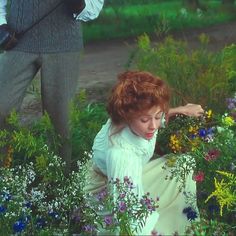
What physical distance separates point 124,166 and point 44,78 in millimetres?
876

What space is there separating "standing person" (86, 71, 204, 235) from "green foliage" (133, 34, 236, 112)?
1.17 meters

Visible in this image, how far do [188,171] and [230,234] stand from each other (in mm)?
368

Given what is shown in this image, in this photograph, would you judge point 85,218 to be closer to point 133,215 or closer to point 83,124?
point 133,215

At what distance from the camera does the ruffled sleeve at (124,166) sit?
3.46 metres

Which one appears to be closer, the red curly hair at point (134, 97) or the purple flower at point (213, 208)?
the red curly hair at point (134, 97)

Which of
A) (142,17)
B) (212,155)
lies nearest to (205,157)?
(212,155)

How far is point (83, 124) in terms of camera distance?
533 centimetres

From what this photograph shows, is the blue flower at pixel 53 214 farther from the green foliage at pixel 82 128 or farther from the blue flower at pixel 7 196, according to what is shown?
the green foliage at pixel 82 128

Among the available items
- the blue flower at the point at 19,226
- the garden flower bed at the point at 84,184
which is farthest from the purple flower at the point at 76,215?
the blue flower at the point at 19,226

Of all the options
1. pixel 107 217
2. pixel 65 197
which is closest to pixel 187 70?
pixel 65 197

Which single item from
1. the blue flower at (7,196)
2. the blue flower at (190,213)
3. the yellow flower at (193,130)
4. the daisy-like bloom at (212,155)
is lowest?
the blue flower at (190,213)

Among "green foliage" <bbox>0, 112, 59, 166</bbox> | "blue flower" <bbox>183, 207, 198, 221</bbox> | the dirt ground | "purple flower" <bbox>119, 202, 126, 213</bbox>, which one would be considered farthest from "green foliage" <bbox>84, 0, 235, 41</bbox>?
"purple flower" <bbox>119, 202, 126, 213</bbox>

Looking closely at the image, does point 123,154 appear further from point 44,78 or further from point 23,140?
point 44,78

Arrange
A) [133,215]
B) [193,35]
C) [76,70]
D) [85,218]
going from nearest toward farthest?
[133,215], [85,218], [76,70], [193,35]
